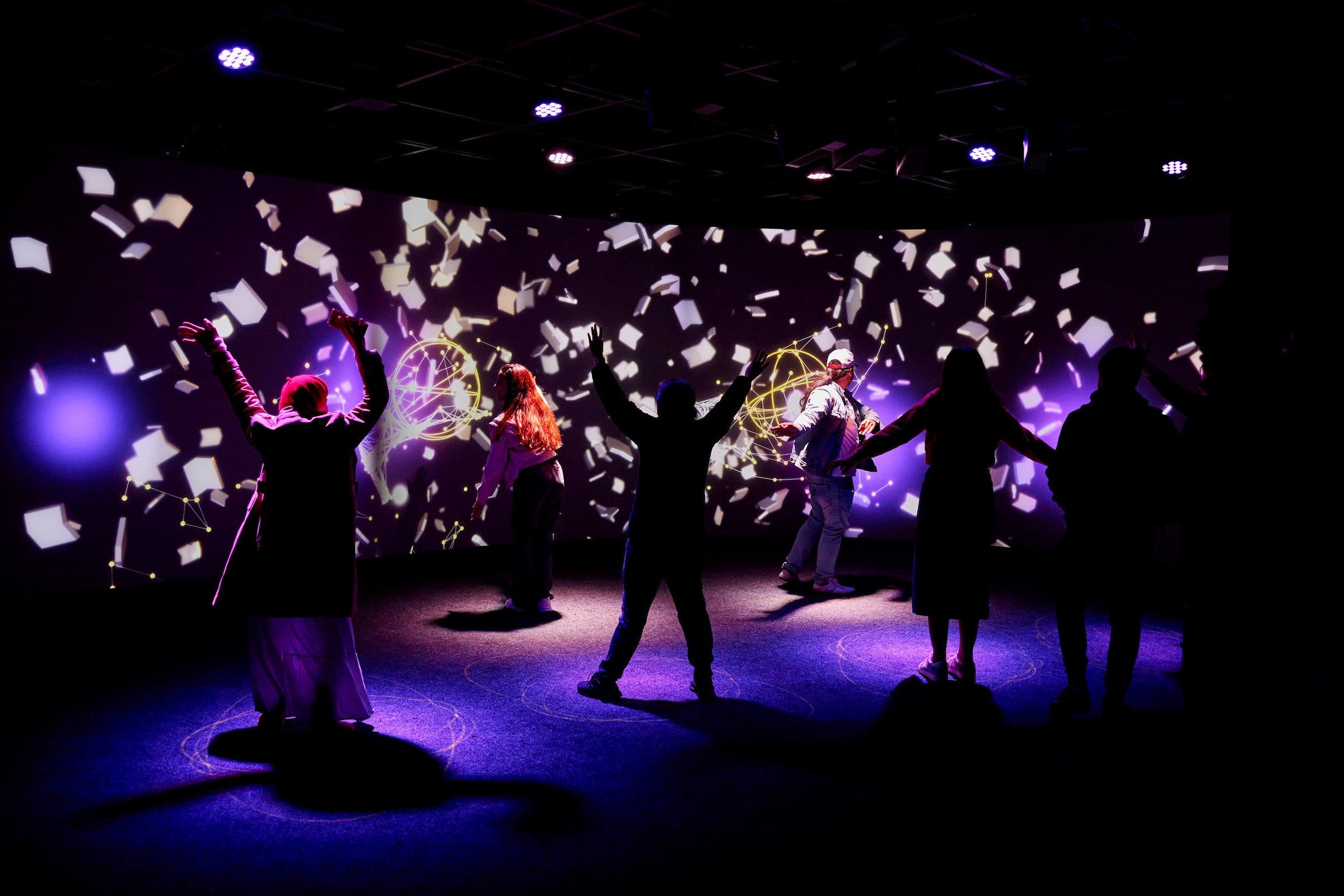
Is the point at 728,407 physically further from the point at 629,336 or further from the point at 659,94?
the point at 629,336

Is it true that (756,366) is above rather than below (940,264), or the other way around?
below

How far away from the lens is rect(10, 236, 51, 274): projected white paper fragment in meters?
5.02

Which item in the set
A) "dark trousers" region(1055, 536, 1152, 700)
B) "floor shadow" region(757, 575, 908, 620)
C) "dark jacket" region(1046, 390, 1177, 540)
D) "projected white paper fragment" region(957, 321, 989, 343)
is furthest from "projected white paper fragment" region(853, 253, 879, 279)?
"dark trousers" region(1055, 536, 1152, 700)

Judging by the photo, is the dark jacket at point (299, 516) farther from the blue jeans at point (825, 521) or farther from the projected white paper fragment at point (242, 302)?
the blue jeans at point (825, 521)

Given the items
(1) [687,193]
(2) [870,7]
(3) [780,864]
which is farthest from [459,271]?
(3) [780,864]

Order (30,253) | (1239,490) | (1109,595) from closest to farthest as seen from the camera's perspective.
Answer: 1. (1239,490)
2. (1109,595)
3. (30,253)

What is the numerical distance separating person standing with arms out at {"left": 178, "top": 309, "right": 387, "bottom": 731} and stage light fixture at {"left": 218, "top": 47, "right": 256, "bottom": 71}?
84.7 inches

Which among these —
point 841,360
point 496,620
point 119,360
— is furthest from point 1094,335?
point 119,360

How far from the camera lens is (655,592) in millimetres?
3795

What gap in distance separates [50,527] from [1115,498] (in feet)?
18.3

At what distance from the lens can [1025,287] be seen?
7.63 meters

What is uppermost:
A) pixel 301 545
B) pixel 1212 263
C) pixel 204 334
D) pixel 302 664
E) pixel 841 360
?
pixel 1212 263

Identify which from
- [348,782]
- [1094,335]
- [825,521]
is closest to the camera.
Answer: [348,782]

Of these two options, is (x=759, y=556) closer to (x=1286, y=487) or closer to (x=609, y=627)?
(x=609, y=627)
